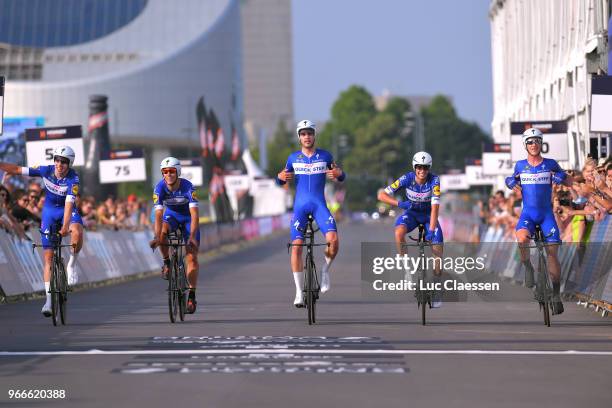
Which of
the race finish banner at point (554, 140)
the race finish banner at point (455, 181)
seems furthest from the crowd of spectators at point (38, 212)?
the race finish banner at point (455, 181)

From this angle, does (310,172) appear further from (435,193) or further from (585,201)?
(585,201)

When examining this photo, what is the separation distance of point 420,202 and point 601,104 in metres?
4.78

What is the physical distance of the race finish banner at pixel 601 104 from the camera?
20.9 meters

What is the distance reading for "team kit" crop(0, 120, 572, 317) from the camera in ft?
54.4

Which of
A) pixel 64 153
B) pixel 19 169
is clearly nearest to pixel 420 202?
pixel 64 153

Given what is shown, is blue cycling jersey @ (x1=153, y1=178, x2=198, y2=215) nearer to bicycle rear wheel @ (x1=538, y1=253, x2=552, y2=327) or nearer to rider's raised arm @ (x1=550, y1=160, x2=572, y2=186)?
bicycle rear wheel @ (x1=538, y1=253, x2=552, y2=327)

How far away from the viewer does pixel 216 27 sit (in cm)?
15888

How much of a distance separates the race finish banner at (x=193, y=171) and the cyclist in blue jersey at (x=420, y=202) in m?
33.8

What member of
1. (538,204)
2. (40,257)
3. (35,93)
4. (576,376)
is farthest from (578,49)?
(35,93)

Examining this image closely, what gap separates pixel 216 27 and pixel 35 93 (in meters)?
23.1

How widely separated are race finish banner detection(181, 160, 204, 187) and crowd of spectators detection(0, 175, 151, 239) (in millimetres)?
10625

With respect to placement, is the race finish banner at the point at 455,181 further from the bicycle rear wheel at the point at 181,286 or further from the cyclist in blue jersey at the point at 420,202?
the bicycle rear wheel at the point at 181,286

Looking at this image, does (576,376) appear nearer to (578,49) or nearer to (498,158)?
(578,49)

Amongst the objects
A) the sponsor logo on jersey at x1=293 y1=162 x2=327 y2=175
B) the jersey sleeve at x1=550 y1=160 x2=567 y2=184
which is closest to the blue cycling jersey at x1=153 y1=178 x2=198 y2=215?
the sponsor logo on jersey at x1=293 y1=162 x2=327 y2=175
